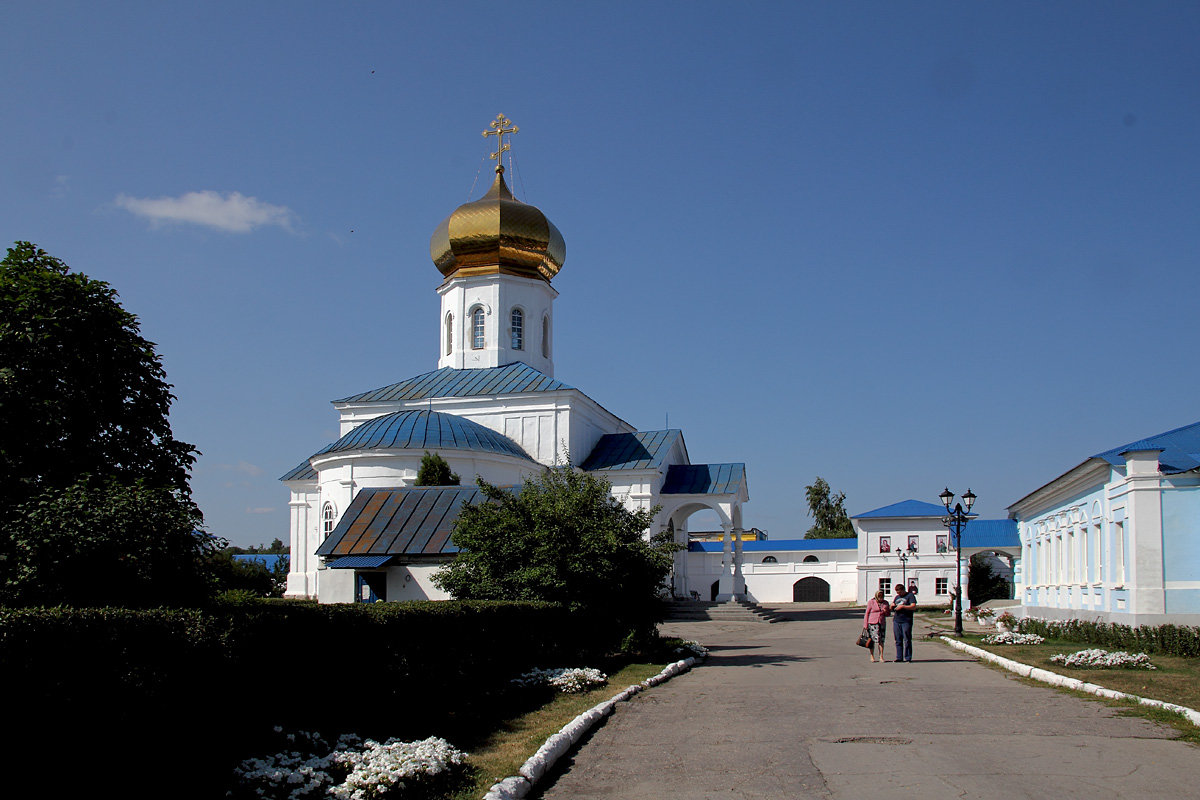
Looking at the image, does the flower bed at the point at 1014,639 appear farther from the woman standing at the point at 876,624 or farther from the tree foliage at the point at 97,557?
the tree foliage at the point at 97,557

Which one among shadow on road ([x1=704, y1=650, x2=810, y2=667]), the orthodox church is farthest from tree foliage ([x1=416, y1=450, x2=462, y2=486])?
shadow on road ([x1=704, y1=650, x2=810, y2=667])

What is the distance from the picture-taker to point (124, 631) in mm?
6312

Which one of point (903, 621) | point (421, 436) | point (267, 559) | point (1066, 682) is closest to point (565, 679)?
point (1066, 682)

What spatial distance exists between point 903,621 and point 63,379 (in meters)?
13.9

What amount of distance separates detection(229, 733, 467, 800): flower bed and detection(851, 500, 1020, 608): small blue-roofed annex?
135 ft

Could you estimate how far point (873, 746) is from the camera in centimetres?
887

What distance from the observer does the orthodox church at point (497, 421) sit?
112ft

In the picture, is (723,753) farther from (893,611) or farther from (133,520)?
(893,611)

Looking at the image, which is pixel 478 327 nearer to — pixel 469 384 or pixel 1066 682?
pixel 469 384

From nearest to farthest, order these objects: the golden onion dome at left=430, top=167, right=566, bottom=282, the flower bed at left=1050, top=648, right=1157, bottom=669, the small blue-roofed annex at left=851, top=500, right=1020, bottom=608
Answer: the flower bed at left=1050, top=648, right=1157, bottom=669, the golden onion dome at left=430, top=167, right=566, bottom=282, the small blue-roofed annex at left=851, top=500, right=1020, bottom=608

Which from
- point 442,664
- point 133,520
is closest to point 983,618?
point 442,664

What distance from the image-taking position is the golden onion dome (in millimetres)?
41062

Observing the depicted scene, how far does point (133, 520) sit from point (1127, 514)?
1737 cm

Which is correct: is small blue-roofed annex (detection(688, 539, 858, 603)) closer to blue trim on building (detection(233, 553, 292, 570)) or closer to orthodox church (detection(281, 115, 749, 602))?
orthodox church (detection(281, 115, 749, 602))
